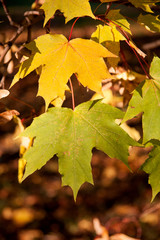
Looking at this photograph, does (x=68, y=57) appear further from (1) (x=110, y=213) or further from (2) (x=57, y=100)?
(1) (x=110, y=213)

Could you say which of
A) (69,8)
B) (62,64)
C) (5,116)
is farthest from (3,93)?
(69,8)

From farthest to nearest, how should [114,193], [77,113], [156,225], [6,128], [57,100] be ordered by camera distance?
1. [6,128]
2. [114,193]
3. [156,225]
4. [57,100]
5. [77,113]

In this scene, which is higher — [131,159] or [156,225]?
[131,159]

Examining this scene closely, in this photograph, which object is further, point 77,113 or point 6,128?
point 6,128

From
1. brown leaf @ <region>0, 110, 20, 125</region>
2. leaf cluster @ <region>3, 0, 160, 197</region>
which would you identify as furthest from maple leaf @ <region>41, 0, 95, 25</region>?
brown leaf @ <region>0, 110, 20, 125</region>

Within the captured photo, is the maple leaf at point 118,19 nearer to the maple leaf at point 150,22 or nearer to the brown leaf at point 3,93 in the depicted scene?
the maple leaf at point 150,22

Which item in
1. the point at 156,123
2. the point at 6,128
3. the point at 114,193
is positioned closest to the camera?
the point at 156,123

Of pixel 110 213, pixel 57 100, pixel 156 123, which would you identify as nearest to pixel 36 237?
pixel 110 213

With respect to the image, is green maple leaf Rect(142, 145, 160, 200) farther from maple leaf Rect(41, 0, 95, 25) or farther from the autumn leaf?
maple leaf Rect(41, 0, 95, 25)

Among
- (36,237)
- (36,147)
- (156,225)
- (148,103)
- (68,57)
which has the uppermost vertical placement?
(68,57)
